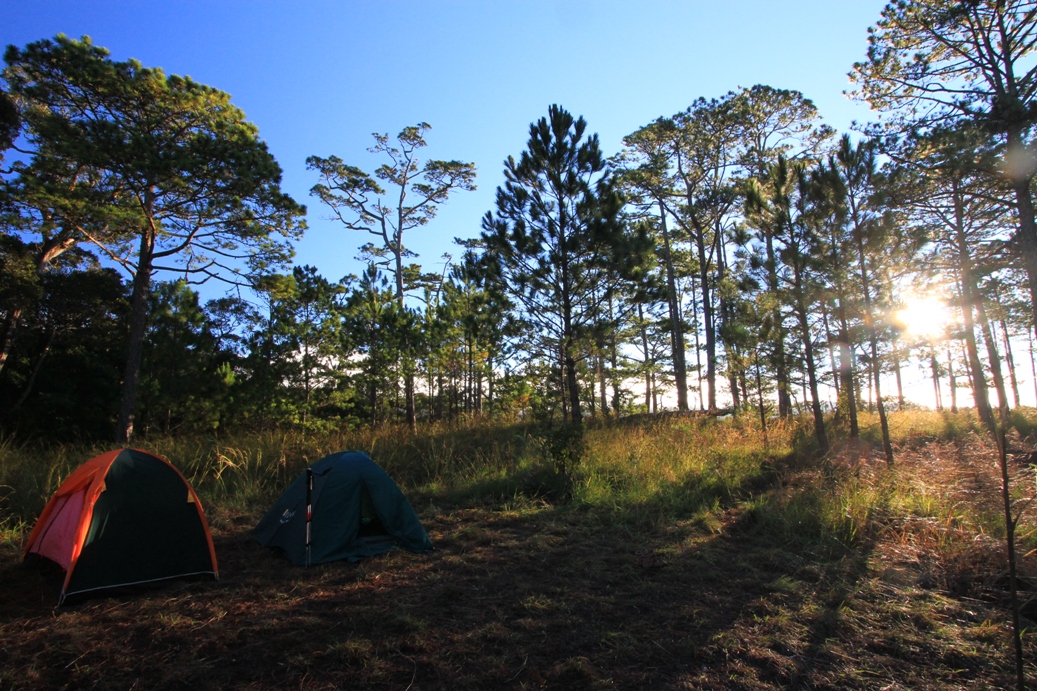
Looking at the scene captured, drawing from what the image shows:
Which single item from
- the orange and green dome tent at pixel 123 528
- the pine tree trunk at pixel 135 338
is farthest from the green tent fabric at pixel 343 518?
the pine tree trunk at pixel 135 338

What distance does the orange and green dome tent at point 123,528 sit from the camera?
5.01 meters

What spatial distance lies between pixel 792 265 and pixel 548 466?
6336mm

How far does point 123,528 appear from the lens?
17.3 feet

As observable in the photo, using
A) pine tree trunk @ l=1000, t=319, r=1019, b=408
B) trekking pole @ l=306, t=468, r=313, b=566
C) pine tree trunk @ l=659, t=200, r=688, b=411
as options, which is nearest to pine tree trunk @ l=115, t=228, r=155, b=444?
trekking pole @ l=306, t=468, r=313, b=566

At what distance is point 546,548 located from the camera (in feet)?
21.0

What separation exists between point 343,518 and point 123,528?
208 cm

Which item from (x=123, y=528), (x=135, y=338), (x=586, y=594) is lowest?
(x=586, y=594)

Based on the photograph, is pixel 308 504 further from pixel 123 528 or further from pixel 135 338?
pixel 135 338

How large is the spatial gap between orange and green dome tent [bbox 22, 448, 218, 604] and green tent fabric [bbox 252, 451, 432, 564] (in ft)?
3.16

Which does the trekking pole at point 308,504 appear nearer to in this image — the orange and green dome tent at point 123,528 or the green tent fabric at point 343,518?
the green tent fabric at point 343,518

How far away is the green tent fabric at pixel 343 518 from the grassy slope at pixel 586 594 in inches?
10.6

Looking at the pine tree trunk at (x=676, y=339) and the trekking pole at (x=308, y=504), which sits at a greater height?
the pine tree trunk at (x=676, y=339)

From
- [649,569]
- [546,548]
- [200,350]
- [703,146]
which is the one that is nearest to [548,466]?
[546,548]

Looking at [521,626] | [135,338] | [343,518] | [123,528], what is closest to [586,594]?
[521,626]
